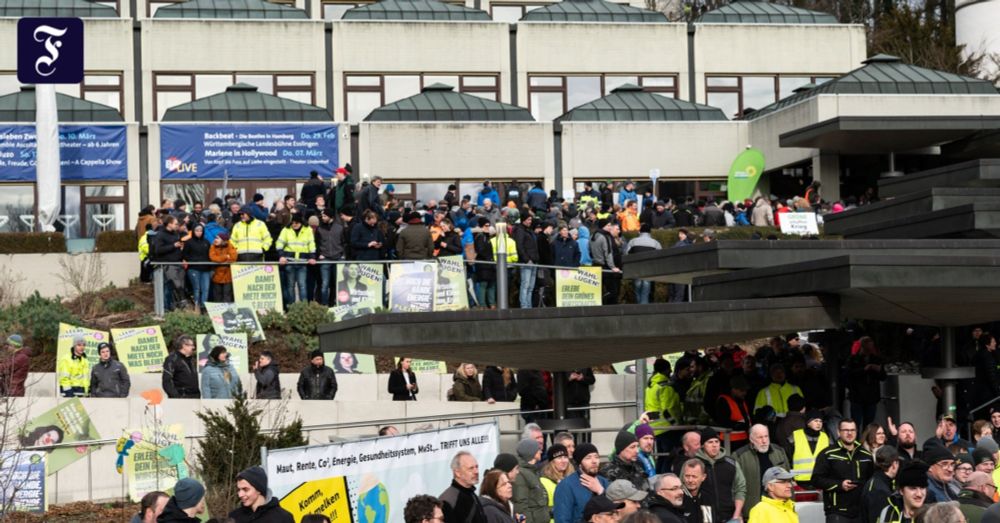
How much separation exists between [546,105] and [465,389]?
1100 inches

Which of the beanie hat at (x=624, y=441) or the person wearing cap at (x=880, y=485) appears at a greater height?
the beanie hat at (x=624, y=441)

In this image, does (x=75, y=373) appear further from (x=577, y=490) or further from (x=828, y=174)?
(x=828, y=174)

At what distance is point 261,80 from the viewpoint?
49469 millimetres

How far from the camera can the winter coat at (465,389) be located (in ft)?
78.9

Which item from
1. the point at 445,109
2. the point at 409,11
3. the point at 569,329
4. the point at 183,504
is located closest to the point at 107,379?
the point at 569,329

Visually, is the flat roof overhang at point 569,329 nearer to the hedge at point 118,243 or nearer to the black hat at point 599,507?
the black hat at point 599,507

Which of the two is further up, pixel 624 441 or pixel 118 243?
pixel 118 243

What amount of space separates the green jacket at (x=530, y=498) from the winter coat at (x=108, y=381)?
1017cm

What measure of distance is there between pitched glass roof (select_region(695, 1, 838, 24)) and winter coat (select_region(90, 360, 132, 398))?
1230 inches

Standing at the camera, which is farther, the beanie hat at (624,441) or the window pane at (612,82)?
the window pane at (612,82)

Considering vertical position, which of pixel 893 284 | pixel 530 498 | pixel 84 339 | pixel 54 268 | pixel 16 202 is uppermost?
pixel 16 202

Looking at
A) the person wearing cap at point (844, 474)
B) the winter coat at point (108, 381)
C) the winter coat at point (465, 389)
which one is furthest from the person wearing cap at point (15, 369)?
the person wearing cap at point (844, 474)

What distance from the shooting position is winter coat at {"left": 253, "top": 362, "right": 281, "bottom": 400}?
2316cm

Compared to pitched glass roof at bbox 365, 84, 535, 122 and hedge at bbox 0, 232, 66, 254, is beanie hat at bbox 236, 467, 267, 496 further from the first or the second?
pitched glass roof at bbox 365, 84, 535, 122
